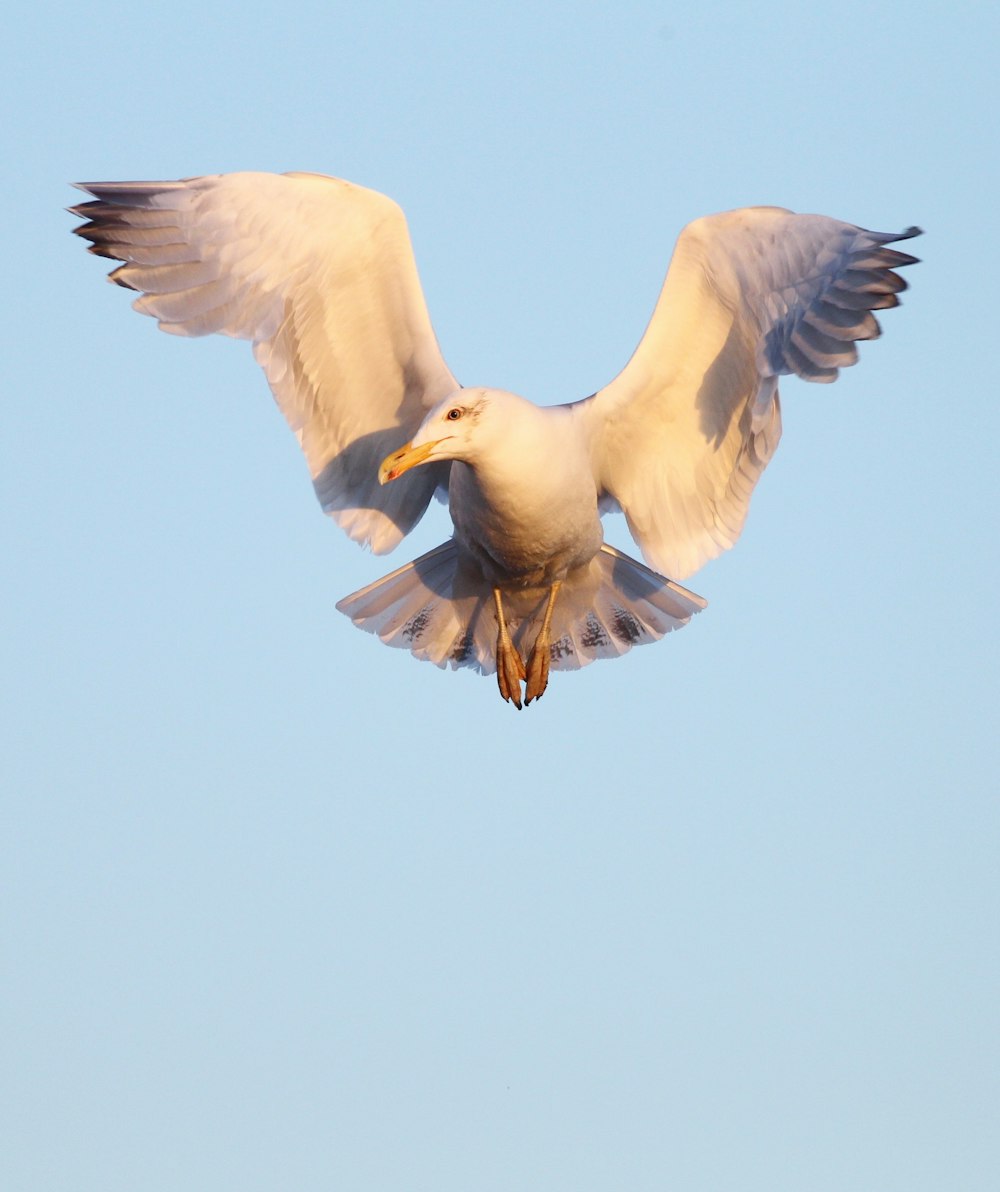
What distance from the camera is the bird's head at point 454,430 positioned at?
1030cm

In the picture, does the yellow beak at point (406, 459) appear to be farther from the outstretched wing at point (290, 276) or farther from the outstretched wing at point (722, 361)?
the outstretched wing at point (722, 361)

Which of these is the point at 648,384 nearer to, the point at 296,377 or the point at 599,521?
the point at 599,521

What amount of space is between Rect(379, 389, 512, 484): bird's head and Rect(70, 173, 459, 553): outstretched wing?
92 cm

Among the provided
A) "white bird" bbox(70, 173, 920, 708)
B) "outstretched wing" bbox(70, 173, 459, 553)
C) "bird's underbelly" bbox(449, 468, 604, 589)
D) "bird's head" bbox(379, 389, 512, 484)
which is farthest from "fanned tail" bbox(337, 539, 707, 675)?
"bird's head" bbox(379, 389, 512, 484)

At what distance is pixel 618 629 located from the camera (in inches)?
480

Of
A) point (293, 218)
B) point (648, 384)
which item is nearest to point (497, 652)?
point (648, 384)

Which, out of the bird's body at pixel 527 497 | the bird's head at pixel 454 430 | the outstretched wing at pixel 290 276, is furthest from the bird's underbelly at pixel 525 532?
the outstretched wing at pixel 290 276

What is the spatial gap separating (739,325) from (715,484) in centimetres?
119

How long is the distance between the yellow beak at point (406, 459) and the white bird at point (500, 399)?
0.04 ft

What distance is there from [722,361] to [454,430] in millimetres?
1678

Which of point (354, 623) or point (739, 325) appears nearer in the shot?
point (739, 325)

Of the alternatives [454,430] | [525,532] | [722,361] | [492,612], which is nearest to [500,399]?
[454,430]

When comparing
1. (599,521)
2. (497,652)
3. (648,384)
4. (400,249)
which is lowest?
(497,652)

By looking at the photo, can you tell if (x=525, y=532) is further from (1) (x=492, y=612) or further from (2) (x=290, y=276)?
(2) (x=290, y=276)
